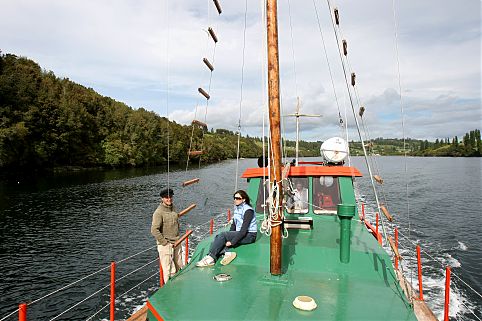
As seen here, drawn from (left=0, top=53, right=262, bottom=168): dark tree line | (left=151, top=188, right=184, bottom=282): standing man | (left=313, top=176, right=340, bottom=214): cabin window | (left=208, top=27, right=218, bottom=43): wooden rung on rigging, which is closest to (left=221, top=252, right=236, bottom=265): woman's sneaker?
(left=151, top=188, right=184, bottom=282): standing man

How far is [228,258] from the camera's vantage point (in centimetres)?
715

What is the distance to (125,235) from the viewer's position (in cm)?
2383

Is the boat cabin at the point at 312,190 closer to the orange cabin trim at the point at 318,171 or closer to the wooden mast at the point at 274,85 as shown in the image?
the orange cabin trim at the point at 318,171

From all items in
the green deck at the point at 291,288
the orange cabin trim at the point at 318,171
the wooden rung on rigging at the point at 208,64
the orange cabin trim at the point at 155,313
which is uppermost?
the wooden rung on rigging at the point at 208,64

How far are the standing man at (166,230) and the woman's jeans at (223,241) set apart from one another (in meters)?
1.28

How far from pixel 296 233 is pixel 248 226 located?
1732mm

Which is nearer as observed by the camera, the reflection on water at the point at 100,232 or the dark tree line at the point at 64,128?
the reflection on water at the point at 100,232

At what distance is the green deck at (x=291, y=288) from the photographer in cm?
509

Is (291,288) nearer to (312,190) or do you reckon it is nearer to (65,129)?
(312,190)

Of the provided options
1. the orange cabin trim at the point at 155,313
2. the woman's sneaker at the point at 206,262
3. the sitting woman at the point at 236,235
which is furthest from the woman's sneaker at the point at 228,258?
the orange cabin trim at the point at 155,313

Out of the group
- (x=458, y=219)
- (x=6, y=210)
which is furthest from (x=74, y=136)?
(x=458, y=219)

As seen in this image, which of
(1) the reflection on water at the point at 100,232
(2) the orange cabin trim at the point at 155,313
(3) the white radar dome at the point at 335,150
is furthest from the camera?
(1) the reflection on water at the point at 100,232

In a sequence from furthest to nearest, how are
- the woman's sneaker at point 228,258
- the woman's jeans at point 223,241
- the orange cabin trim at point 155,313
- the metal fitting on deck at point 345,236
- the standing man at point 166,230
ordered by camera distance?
the standing man at point 166,230 → the woman's jeans at point 223,241 → the woman's sneaker at point 228,258 → the metal fitting on deck at point 345,236 → the orange cabin trim at point 155,313

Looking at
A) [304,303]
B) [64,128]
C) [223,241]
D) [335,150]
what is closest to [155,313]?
[304,303]
